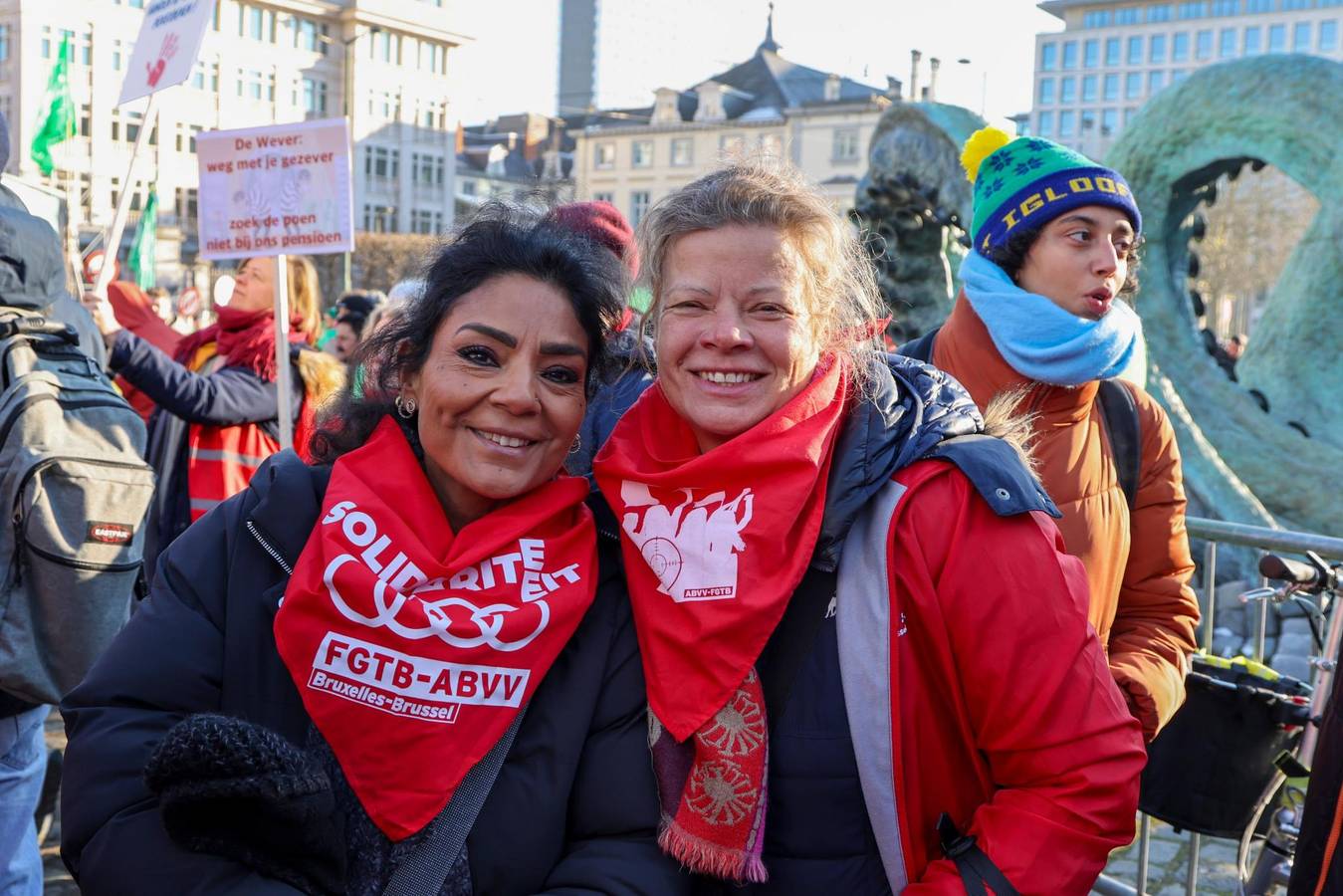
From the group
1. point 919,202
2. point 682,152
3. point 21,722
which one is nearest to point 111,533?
point 21,722

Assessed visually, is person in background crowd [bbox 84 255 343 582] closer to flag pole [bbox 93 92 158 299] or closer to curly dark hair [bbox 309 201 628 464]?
flag pole [bbox 93 92 158 299]

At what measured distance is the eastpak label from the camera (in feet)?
10.2

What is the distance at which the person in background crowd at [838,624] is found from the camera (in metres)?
1.93

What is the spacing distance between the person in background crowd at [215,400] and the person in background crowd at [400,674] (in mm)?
2919

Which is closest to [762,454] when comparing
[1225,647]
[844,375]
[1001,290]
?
[844,375]

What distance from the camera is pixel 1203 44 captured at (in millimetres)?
114375

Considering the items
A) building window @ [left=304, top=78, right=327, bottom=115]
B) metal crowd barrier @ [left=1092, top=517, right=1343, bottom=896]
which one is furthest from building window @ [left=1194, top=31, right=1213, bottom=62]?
metal crowd barrier @ [left=1092, top=517, right=1343, bottom=896]

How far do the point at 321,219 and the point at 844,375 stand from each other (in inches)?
165

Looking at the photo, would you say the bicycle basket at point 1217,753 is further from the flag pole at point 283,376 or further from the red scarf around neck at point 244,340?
the red scarf around neck at point 244,340

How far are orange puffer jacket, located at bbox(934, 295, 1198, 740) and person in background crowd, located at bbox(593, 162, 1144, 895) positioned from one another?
737 mm

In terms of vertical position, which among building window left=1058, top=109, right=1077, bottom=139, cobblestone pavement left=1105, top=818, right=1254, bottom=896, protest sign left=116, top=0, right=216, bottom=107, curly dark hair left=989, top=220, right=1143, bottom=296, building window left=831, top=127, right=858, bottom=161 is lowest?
cobblestone pavement left=1105, top=818, right=1254, bottom=896

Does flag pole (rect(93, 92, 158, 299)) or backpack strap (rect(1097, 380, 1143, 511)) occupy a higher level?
flag pole (rect(93, 92, 158, 299))

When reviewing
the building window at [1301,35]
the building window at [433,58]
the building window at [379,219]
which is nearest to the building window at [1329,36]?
the building window at [1301,35]

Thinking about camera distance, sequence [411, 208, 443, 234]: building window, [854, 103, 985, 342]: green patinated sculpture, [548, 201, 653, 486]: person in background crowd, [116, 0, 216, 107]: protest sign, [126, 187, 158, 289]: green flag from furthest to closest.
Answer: [411, 208, 443, 234]: building window
[126, 187, 158, 289]: green flag
[854, 103, 985, 342]: green patinated sculpture
[116, 0, 216, 107]: protest sign
[548, 201, 653, 486]: person in background crowd
